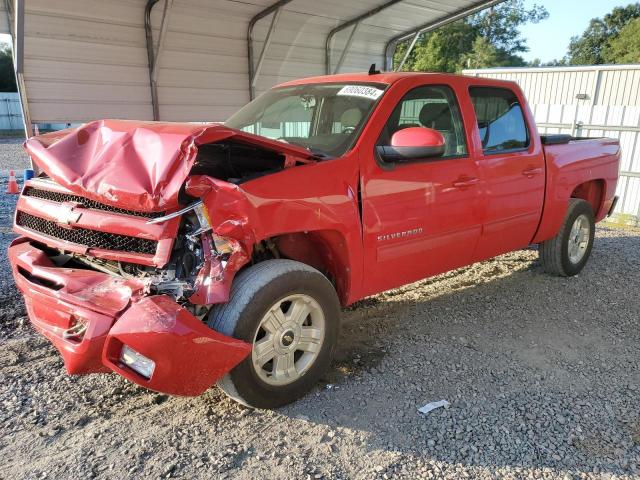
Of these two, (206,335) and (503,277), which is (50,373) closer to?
(206,335)

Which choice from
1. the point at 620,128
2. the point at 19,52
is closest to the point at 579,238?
the point at 620,128

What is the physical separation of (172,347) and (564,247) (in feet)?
15.0

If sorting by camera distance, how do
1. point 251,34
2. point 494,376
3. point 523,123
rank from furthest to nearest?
1. point 251,34
2. point 523,123
3. point 494,376

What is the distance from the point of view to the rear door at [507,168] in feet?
14.1

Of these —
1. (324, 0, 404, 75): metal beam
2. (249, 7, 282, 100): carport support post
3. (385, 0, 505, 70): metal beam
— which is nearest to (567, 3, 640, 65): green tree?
(385, 0, 505, 70): metal beam

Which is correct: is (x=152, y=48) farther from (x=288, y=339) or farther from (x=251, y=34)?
(x=288, y=339)

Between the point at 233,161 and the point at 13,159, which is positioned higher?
the point at 233,161

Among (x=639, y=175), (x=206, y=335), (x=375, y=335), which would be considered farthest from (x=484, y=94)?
(x=639, y=175)

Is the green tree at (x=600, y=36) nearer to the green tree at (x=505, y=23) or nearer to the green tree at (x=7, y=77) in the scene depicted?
the green tree at (x=505, y=23)

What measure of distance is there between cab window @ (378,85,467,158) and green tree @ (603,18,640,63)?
4364 centimetres

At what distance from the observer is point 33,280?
305 centimetres

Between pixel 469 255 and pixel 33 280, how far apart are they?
10.6ft

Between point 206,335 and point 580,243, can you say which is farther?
point 580,243

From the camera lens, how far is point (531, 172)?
15.3 ft
